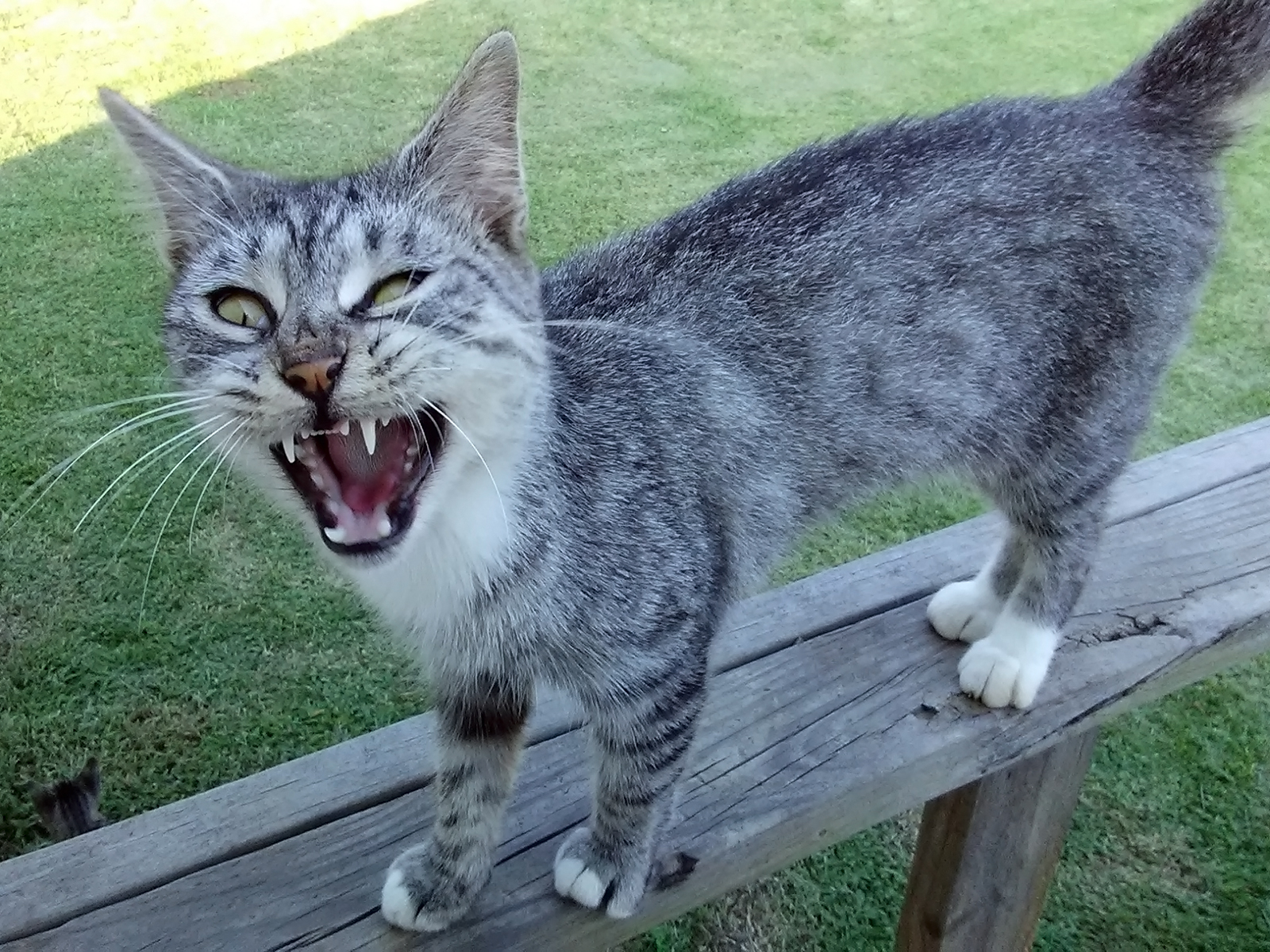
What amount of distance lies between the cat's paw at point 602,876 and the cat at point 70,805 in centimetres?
67

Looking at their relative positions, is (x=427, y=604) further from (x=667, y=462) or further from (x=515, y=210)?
(x=515, y=210)

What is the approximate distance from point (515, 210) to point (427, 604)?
0.39m

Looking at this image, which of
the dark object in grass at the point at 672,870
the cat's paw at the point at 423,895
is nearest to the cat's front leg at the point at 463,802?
the cat's paw at the point at 423,895

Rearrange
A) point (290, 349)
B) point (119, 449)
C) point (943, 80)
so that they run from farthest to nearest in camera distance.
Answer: point (943, 80) < point (119, 449) < point (290, 349)

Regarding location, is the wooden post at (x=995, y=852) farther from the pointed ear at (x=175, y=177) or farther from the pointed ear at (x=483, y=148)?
the pointed ear at (x=175, y=177)

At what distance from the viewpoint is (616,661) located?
3.33 ft

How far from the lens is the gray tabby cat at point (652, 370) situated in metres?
0.88

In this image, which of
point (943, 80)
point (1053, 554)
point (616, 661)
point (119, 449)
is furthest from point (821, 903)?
point (943, 80)

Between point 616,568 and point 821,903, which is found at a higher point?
point 616,568

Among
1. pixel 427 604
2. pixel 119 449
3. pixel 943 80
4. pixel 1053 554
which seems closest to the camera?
pixel 427 604

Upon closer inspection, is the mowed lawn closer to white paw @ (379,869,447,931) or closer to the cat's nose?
the cat's nose

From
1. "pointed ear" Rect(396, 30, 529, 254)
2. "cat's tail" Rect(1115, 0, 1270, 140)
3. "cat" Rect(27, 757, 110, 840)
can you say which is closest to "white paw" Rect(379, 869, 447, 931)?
"cat" Rect(27, 757, 110, 840)

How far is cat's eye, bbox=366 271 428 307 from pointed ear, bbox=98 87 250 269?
17 cm

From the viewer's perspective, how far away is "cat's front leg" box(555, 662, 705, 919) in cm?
104
